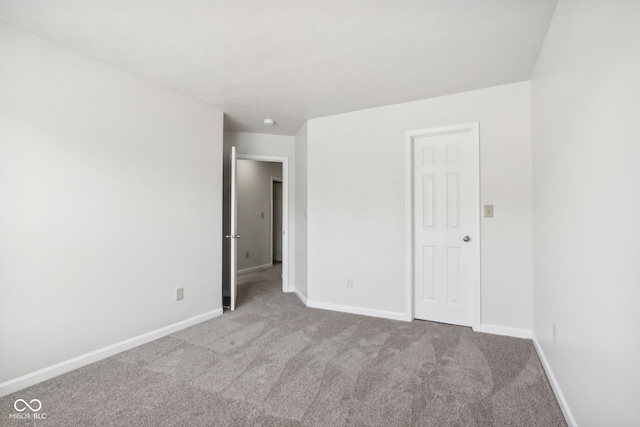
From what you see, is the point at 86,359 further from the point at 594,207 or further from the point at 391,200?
the point at 594,207

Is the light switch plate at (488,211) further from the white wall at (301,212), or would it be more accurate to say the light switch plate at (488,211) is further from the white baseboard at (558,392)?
the white wall at (301,212)

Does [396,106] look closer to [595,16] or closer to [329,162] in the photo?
[329,162]

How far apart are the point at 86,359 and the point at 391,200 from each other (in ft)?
9.66

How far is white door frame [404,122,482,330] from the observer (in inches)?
109

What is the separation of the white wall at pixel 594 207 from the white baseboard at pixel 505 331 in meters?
0.68

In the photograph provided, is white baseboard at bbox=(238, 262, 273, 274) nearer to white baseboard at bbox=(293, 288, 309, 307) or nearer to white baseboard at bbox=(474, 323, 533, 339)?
white baseboard at bbox=(293, 288, 309, 307)

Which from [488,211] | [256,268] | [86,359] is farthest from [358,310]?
[256,268]

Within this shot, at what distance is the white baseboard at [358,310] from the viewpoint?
3.12m

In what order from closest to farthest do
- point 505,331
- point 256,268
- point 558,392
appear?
point 558,392 → point 505,331 → point 256,268

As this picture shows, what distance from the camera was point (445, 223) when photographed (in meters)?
2.99

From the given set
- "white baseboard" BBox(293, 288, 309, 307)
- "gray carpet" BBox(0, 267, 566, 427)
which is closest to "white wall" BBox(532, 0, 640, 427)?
"gray carpet" BBox(0, 267, 566, 427)

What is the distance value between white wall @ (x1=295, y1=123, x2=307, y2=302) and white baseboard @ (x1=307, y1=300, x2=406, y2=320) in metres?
0.24

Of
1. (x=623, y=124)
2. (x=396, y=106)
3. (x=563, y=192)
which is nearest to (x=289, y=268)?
(x=396, y=106)

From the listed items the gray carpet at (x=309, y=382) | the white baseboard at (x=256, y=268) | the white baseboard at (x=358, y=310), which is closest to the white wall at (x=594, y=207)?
the gray carpet at (x=309, y=382)
